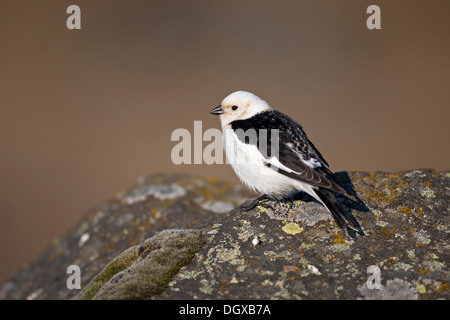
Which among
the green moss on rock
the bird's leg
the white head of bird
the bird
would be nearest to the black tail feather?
the bird

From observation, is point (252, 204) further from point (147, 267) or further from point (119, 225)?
point (119, 225)

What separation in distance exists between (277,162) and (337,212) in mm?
828

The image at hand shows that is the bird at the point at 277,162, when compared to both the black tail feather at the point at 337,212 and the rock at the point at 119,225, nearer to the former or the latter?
the black tail feather at the point at 337,212

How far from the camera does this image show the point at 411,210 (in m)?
4.23

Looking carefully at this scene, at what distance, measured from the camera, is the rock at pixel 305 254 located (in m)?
3.36

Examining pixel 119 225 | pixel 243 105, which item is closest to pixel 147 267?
pixel 119 225

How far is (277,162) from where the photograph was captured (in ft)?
14.6

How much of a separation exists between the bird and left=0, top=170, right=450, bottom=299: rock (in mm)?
205

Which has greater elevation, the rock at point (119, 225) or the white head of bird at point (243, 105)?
the white head of bird at point (243, 105)

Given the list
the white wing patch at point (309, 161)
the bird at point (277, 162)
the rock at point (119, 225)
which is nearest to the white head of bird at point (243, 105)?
the bird at point (277, 162)

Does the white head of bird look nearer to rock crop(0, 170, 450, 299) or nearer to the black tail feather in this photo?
rock crop(0, 170, 450, 299)

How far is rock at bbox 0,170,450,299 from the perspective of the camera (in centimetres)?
336

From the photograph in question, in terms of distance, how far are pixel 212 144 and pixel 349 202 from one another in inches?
75.5
